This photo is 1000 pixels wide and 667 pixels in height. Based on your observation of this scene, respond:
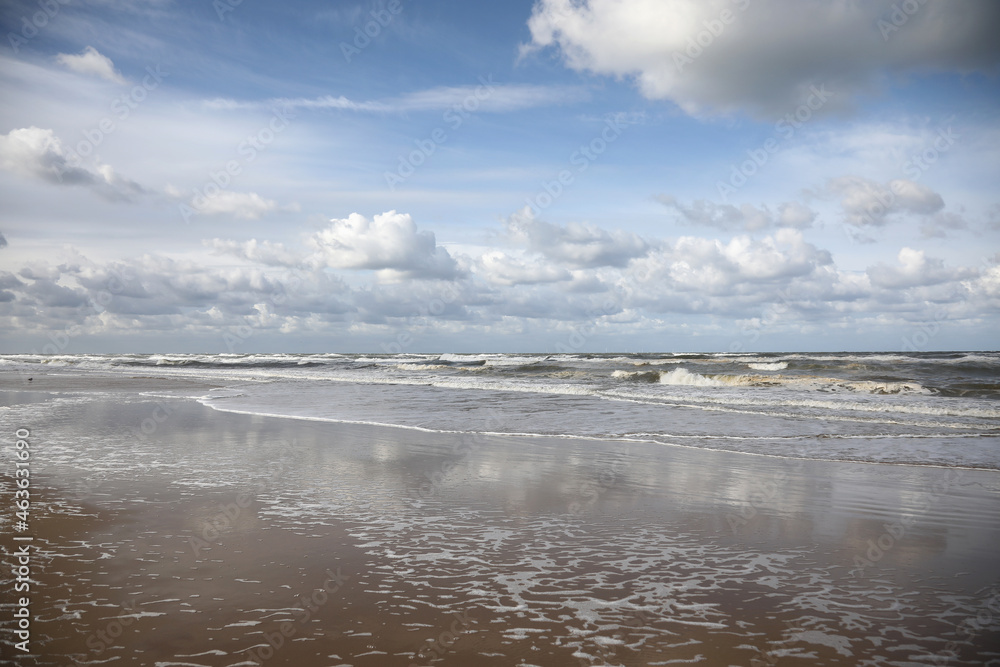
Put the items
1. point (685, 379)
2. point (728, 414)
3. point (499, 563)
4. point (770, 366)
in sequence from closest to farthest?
point (499, 563) → point (728, 414) → point (685, 379) → point (770, 366)

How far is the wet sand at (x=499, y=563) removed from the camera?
325 centimetres

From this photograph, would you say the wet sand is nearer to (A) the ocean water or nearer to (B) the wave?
(A) the ocean water

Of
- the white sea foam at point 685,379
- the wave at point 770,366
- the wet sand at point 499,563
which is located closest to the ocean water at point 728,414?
the white sea foam at point 685,379

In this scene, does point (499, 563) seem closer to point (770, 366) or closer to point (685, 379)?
point (685, 379)

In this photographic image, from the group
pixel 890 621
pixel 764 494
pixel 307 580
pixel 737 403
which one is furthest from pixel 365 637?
pixel 737 403

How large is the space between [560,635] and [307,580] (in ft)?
6.08

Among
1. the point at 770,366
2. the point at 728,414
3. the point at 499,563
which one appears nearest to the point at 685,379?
the point at 770,366

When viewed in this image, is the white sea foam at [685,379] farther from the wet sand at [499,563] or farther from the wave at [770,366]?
the wet sand at [499,563]

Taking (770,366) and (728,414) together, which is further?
(770,366)

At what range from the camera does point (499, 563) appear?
4.52m

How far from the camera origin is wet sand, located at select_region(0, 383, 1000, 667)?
3254 millimetres

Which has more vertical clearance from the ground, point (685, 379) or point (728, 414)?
point (685, 379)

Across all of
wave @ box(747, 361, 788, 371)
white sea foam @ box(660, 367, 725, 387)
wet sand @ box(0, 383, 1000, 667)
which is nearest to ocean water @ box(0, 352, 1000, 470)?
white sea foam @ box(660, 367, 725, 387)

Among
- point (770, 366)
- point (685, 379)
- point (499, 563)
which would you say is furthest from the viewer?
point (770, 366)
